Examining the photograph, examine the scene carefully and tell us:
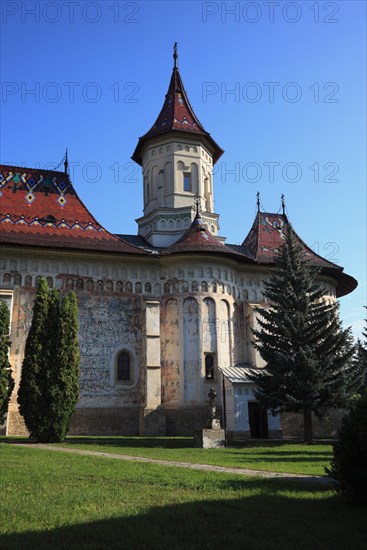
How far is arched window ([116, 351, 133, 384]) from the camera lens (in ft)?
93.2

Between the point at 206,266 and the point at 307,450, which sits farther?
the point at 206,266

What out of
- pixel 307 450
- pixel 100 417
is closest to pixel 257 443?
pixel 307 450

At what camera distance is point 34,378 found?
68.1 ft

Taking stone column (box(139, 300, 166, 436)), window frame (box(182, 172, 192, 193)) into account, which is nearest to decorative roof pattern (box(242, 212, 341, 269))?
window frame (box(182, 172, 192, 193))

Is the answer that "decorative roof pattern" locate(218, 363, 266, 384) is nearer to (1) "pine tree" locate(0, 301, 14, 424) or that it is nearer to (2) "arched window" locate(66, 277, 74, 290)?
(2) "arched window" locate(66, 277, 74, 290)

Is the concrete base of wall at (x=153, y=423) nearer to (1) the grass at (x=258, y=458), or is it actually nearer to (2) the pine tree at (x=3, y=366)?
(1) the grass at (x=258, y=458)

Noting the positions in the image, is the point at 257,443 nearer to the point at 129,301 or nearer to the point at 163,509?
the point at 129,301

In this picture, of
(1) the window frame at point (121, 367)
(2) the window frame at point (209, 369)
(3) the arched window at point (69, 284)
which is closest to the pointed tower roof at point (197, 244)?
(3) the arched window at point (69, 284)

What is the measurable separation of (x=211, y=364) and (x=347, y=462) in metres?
→ 20.6

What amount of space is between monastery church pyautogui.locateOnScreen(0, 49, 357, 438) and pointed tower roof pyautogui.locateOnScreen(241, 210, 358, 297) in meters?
0.72

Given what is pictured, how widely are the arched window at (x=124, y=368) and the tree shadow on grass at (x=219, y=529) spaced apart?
2069 centimetres

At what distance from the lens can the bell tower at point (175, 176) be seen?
3397 centimetres

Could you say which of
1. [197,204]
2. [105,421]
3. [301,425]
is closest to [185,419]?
[105,421]

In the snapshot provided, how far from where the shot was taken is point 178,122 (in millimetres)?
36469
